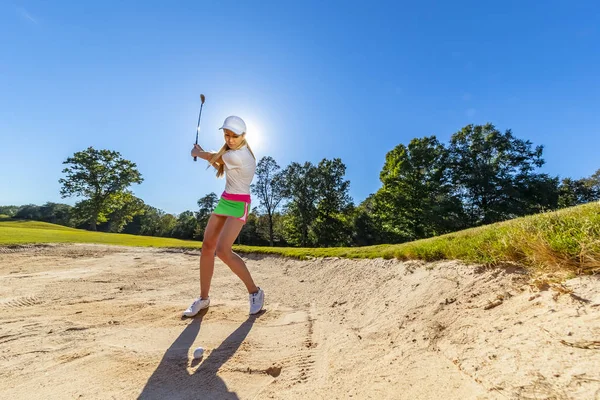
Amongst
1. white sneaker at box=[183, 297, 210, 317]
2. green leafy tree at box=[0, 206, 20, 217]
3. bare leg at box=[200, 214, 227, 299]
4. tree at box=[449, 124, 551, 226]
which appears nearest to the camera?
white sneaker at box=[183, 297, 210, 317]

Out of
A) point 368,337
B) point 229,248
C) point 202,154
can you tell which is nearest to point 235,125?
point 202,154

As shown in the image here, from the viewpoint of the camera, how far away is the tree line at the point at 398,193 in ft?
88.0

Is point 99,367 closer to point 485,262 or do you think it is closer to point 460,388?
point 460,388

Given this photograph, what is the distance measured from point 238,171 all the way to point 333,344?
8.50 feet

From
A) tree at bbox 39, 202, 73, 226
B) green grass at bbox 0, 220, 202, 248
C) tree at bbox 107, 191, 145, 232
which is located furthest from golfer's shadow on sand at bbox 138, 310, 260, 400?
tree at bbox 39, 202, 73, 226

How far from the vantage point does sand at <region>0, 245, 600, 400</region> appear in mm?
1567

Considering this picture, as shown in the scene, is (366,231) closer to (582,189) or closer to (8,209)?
(582,189)

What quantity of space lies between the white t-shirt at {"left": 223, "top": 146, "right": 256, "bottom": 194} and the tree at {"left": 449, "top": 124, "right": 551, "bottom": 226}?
94.9 ft

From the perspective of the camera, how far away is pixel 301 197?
131 ft

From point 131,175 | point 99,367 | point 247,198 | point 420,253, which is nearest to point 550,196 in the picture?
point 420,253

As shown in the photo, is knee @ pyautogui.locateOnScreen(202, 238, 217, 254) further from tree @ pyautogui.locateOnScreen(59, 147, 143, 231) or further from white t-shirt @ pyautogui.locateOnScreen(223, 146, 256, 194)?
tree @ pyautogui.locateOnScreen(59, 147, 143, 231)

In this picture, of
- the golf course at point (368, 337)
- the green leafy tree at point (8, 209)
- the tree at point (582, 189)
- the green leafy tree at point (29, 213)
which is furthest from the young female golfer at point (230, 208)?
the green leafy tree at point (8, 209)

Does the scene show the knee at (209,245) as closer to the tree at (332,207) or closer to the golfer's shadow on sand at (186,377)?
the golfer's shadow on sand at (186,377)

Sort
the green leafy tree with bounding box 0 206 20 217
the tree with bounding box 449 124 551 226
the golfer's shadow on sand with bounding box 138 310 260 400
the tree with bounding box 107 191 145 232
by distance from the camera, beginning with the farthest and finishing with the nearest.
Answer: the green leafy tree with bounding box 0 206 20 217, the tree with bounding box 107 191 145 232, the tree with bounding box 449 124 551 226, the golfer's shadow on sand with bounding box 138 310 260 400
